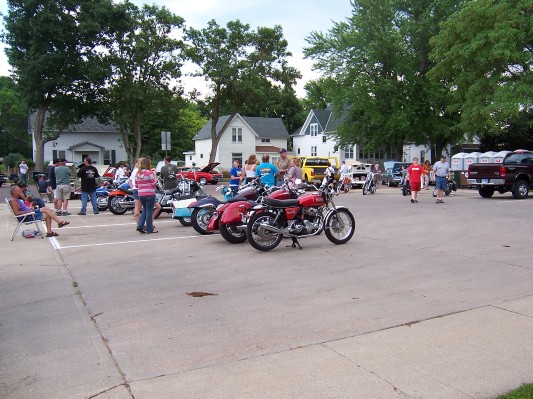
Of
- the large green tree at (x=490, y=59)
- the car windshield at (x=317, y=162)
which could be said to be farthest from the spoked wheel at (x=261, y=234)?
the car windshield at (x=317, y=162)

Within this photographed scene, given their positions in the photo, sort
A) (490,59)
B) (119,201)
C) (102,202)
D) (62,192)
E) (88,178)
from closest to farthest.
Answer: (88,178)
(62,192)
(119,201)
(102,202)
(490,59)

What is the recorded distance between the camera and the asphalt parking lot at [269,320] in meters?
3.91

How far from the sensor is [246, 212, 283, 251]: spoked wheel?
30.2 feet

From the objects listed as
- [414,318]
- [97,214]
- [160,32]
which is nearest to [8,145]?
[160,32]

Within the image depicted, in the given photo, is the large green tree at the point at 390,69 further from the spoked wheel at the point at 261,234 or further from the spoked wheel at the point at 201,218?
the spoked wheel at the point at 261,234

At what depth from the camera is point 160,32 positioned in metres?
42.7

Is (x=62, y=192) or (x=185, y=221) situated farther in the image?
(x=62, y=192)

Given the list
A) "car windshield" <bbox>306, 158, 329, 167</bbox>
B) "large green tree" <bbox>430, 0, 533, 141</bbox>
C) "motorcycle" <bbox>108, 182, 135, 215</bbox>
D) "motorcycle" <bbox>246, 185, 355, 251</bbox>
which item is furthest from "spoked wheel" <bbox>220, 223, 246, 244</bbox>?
"car windshield" <bbox>306, 158, 329, 167</bbox>

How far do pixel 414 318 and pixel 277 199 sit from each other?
15.3 feet

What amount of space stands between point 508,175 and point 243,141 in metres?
47.0

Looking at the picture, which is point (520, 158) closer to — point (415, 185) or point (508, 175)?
point (508, 175)

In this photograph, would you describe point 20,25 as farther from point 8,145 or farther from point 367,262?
point 8,145

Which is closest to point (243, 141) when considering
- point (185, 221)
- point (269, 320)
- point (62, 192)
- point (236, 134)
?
point (236, 134)

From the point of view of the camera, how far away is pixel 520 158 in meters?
→ 21.3
